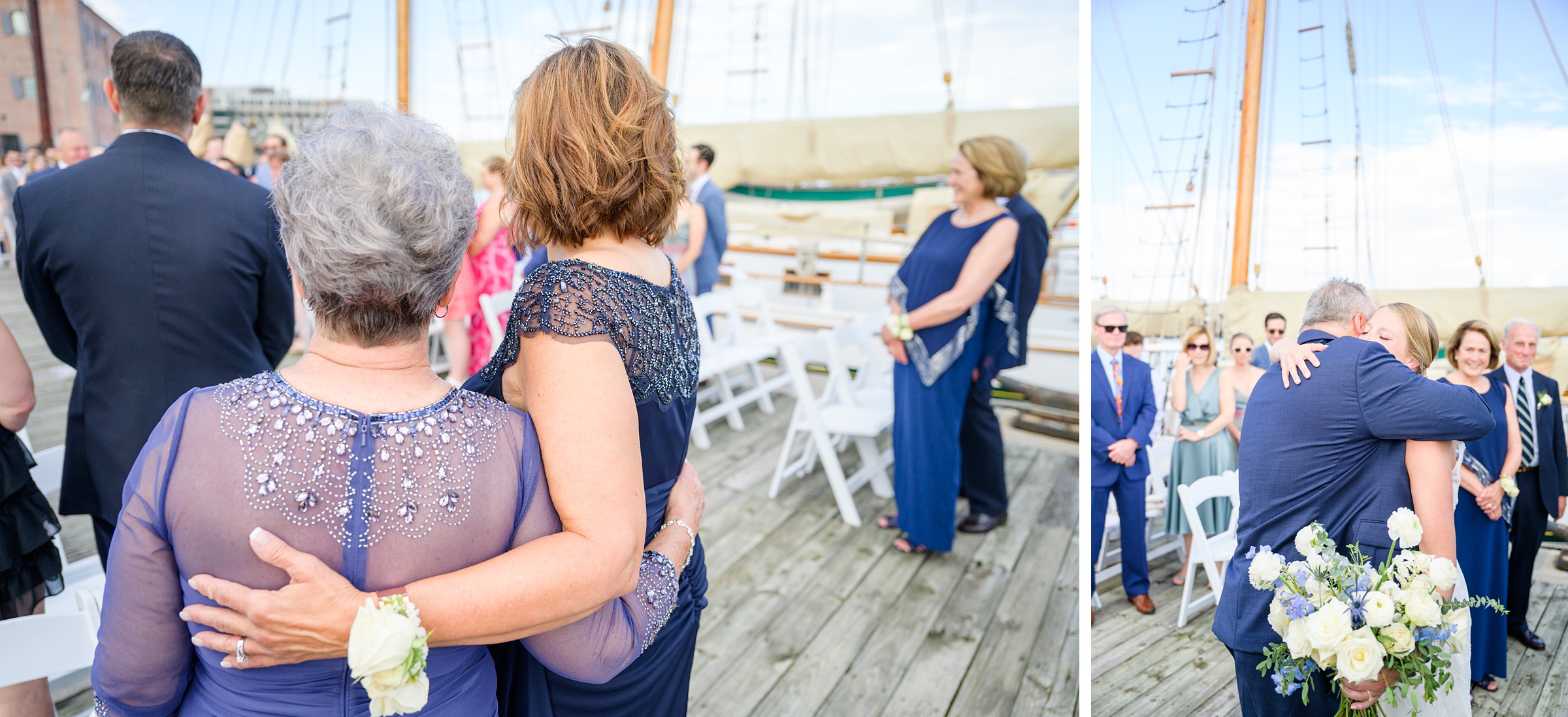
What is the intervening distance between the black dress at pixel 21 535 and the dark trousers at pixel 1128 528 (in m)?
2.01

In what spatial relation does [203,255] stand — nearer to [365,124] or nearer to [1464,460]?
[365,124]

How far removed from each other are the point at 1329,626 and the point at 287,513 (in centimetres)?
126

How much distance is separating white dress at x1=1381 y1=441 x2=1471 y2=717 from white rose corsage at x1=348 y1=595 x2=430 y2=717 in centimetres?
125

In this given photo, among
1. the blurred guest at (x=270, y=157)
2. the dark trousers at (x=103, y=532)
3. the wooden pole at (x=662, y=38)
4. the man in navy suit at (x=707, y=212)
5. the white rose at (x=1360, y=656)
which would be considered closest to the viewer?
the white rose at (x=1360, y=656)

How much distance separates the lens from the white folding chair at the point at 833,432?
351 cm

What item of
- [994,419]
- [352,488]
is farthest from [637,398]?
[994,419]

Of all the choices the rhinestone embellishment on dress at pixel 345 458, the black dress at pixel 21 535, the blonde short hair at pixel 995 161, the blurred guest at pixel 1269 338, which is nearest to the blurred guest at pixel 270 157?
the black dress at pixel 21 535


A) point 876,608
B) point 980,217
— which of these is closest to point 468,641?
point 876,608

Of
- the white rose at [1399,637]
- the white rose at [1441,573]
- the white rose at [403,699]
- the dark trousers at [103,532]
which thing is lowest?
the dark trousers at [103,532]

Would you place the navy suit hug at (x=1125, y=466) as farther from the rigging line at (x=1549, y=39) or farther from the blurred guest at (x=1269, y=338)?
the rigging line at (x=1549, y=39)

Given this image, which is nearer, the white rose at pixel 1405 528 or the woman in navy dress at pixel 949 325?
the white rose at pixel 1405 528

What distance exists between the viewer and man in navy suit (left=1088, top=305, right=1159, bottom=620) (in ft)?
4.75

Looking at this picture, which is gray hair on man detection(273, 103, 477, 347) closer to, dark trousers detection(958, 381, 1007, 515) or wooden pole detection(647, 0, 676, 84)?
dark trousers detection(958, 381, 1007, 515)

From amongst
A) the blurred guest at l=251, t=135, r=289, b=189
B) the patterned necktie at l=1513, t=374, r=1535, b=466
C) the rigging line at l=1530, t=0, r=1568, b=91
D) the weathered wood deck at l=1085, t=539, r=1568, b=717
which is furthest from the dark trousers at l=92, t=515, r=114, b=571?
the blurred guest at l=251, t=135, r=289, b=189
